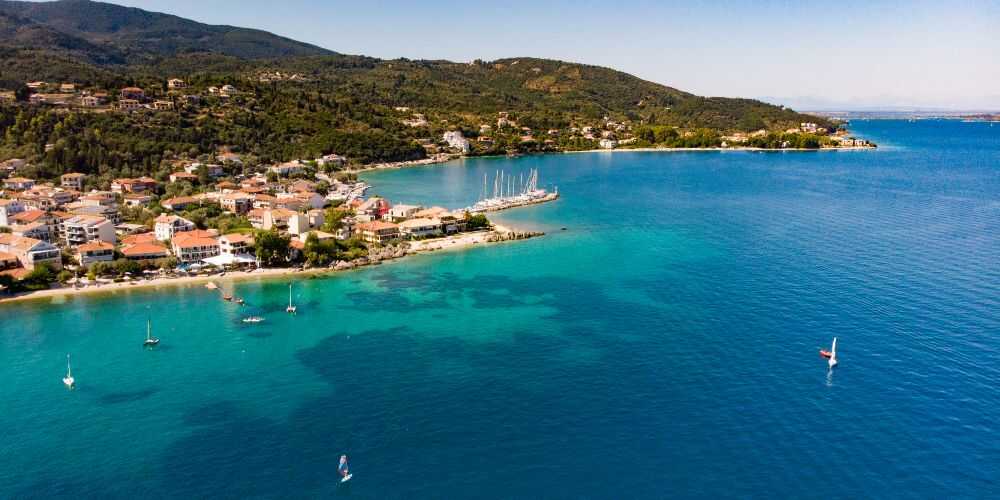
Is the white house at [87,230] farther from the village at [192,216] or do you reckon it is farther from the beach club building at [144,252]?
the beach club building at [144,252]

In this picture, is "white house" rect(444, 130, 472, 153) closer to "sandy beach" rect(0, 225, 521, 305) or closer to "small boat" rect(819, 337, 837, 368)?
"sandy beach" rect(0, 225, 521, 305)

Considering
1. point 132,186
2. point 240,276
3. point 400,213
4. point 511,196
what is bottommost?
point 240,276

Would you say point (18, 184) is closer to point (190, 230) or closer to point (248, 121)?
point (190, 230)

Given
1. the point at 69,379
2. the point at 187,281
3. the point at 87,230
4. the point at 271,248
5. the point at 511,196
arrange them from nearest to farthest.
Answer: the point at 69,379, the point at 187,281, the point at 271,248, the point at 87,230, the point at 511,196

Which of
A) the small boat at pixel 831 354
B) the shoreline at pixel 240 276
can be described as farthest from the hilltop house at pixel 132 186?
the small boat at pixel 831 354

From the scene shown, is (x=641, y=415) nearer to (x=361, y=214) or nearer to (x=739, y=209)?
(x=361, y=214)

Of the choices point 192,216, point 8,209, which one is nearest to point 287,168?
point 192,216

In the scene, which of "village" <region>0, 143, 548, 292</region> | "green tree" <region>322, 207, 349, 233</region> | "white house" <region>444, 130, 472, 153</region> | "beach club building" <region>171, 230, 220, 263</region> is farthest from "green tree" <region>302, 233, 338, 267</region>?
"white house" <region>444, 130, 472, 153</region>
